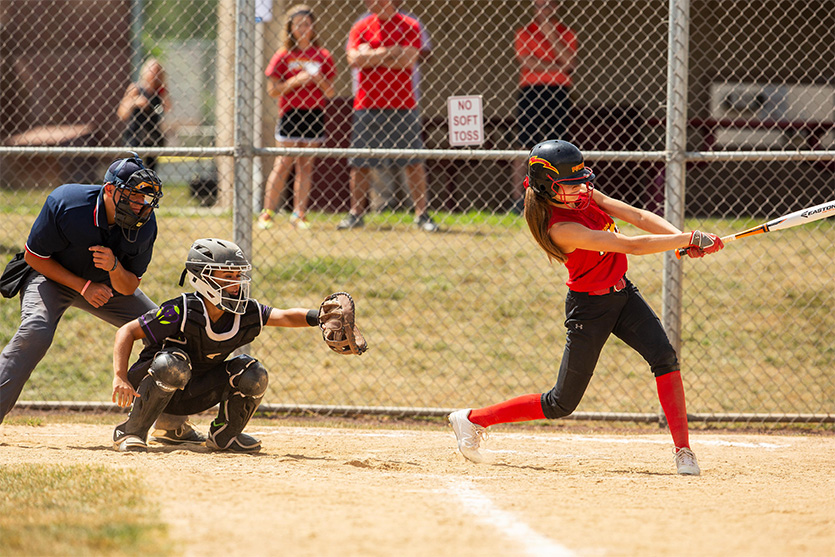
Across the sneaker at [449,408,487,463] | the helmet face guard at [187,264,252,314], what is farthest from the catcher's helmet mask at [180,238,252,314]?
the sneaker at [449,408,487,463]

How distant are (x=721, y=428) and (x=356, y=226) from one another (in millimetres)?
3957

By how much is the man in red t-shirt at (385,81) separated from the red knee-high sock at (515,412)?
11.5 feet

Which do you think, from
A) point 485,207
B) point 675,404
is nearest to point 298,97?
point 485,207

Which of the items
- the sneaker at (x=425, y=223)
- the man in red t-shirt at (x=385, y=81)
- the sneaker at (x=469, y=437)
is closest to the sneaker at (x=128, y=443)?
the sneaker at (x=469, y=437)

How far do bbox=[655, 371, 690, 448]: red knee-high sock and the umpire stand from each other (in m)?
2.87

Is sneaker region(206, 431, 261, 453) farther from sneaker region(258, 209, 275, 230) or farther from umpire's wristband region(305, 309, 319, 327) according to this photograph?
sneaker region(258, 209, 275, 230)

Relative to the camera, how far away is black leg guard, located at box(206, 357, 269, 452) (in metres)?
5.00

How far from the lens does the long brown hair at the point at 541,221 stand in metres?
4.74

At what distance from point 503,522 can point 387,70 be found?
5.32m

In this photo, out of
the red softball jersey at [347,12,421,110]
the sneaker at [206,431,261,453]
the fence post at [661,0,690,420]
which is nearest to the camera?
the sneaker at [206,431,261,453]

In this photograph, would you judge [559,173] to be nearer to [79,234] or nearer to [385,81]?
[79,234]

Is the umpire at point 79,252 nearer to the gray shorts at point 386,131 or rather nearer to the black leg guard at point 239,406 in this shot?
the black leg guard at point 239,406

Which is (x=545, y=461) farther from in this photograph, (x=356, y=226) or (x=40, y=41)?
(x=40, y=41)

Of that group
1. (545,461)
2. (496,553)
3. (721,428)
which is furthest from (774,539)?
(721,428)
